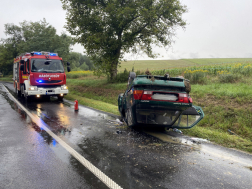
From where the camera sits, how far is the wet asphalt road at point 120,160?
10.9 feet

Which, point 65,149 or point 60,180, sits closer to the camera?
point 60,180

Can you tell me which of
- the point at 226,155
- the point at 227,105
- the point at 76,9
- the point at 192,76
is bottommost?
the point at 226,155

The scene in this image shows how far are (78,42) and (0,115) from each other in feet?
50.6

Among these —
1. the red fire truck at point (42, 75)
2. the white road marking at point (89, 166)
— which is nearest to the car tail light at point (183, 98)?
the white road marking at point (89, 166)

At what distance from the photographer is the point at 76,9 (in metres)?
21.2

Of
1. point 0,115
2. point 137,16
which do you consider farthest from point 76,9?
point 0,115

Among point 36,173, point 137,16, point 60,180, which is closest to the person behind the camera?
point 60,180

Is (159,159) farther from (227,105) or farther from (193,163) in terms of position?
(227,105)

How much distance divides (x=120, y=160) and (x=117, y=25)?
1793 centimetres

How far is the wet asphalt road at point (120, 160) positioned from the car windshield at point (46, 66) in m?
7.03

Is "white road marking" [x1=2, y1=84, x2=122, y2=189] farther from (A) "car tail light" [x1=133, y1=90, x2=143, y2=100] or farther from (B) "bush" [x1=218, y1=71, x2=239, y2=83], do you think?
(B) "bush" [x1=218, y1=71, x2=239, y2=83]

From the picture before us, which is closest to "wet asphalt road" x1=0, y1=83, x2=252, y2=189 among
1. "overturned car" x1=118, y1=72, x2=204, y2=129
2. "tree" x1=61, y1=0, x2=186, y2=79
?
"overturned car" x1=118, y1=72, x2=204, y2=129

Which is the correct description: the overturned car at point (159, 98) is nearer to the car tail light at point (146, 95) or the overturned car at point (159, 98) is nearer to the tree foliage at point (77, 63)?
the car tail light at point (146, 95)

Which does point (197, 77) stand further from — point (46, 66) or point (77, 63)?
point (77, 63)
